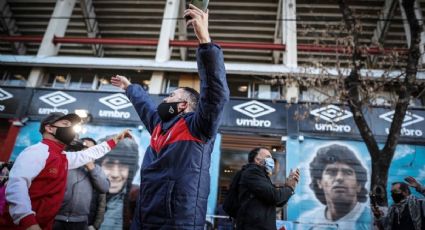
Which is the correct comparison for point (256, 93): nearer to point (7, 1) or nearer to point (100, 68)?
point (100, 68)

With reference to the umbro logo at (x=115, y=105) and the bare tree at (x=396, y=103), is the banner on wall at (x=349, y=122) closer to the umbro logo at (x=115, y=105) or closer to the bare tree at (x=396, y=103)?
the bare tree at (x=396, y=103)

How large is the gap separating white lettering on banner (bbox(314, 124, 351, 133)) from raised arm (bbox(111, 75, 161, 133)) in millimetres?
7903

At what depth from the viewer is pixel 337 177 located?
8938 mm

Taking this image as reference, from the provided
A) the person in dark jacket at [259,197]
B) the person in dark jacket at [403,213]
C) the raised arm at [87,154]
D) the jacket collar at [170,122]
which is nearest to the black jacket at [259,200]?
the person in dark jacket at [259,197]

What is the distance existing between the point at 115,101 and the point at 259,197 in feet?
26.9

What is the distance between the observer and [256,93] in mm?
10875

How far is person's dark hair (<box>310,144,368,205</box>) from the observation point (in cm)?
880

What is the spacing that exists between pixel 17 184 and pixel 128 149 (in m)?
7.49

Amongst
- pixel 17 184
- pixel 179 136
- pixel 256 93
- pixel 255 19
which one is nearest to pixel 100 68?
pixel 256 93

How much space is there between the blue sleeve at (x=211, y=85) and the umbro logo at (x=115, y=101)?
8868 millimetres

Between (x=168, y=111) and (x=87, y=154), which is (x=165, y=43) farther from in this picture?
(x=168, y=111)

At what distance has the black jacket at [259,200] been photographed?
11.0 feet

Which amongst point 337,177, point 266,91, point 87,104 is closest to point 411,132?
point 337,177

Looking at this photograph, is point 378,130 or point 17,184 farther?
point 378,130
